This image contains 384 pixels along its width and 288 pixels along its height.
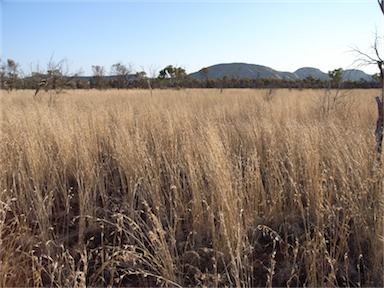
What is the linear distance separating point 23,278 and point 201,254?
53.0 inches

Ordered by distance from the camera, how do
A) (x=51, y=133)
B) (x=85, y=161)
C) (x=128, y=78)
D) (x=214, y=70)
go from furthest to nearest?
1. (x=214, y=70)
2. (x=128, y=78)
3. (x=51, y=133)
4. (x=85, y=161)

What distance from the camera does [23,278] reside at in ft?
6.60

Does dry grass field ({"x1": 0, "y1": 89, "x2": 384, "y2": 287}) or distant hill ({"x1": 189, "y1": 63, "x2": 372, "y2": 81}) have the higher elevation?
distant hill ({"x1": 189, "y1": 63, "x2": 372, "y2": 81})

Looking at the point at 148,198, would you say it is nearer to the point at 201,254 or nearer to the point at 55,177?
the point at 201,254

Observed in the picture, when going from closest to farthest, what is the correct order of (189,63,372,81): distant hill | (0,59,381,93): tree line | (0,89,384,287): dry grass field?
(0,89,384,287): dry grass field < (189,63,372,81): distant hill < (0,59,381,93): tree line

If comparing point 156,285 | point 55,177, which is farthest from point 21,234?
point 156,285

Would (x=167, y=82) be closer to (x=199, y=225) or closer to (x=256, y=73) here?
(x=256, y=73)

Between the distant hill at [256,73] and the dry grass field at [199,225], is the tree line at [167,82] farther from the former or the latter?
the dry grass field at [199,225]

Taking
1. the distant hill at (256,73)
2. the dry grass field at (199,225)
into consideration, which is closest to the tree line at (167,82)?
the distant hill at (256,73)

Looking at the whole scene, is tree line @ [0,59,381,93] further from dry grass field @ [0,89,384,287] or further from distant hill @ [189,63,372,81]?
dry grass field @ [0,89,384,287]

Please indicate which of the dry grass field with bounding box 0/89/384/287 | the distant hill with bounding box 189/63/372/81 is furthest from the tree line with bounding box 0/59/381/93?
the dry grass field with bounding box 0/89/384/287

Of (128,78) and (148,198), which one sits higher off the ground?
(128,78)

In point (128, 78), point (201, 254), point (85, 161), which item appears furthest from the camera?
point (128, 78)

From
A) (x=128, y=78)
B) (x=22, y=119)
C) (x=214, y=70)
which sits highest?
(x=214, y=70)
